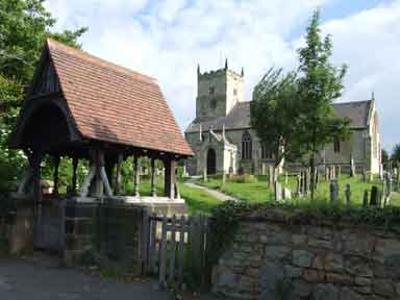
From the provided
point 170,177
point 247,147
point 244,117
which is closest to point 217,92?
point 244,117

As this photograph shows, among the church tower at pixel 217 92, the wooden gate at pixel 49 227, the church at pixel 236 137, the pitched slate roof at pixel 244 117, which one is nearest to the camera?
the wooden gate at pixel 49 227

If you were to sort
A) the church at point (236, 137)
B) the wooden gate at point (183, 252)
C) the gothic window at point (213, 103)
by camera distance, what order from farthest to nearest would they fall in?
the gothic window at point (213, 103), the church at point (236, 137), the wooden gate at point (183, 252)

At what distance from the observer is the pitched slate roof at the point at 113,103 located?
13.4m

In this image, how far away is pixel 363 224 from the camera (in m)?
7.80

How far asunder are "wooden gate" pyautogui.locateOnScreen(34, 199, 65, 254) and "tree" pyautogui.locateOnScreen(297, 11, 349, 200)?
14.8 metres

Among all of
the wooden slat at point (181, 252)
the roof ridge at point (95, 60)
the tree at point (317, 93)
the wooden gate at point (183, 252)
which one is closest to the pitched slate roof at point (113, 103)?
the roof ridge at point (95, 60)

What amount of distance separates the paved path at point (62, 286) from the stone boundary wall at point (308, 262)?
1476 millimetres

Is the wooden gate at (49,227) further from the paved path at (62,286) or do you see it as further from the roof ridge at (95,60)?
the roof ridge at (95,60)

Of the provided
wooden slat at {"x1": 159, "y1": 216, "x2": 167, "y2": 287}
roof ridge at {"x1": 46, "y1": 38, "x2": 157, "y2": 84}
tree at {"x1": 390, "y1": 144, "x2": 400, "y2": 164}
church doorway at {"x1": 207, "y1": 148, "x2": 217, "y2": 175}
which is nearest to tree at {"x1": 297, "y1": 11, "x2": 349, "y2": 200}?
roof ridge at {"x1": 46, "y1": 38, "x2": 157, "y2": 84}

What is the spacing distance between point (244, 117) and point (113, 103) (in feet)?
201

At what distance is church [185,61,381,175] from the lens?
215ft

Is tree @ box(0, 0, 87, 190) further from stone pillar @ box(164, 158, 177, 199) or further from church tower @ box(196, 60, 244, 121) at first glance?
church tower @ box(196, 60, 244, 121)

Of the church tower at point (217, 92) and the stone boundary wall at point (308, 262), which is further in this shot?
the church tower at point (217, 92)

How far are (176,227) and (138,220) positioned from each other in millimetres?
1348
